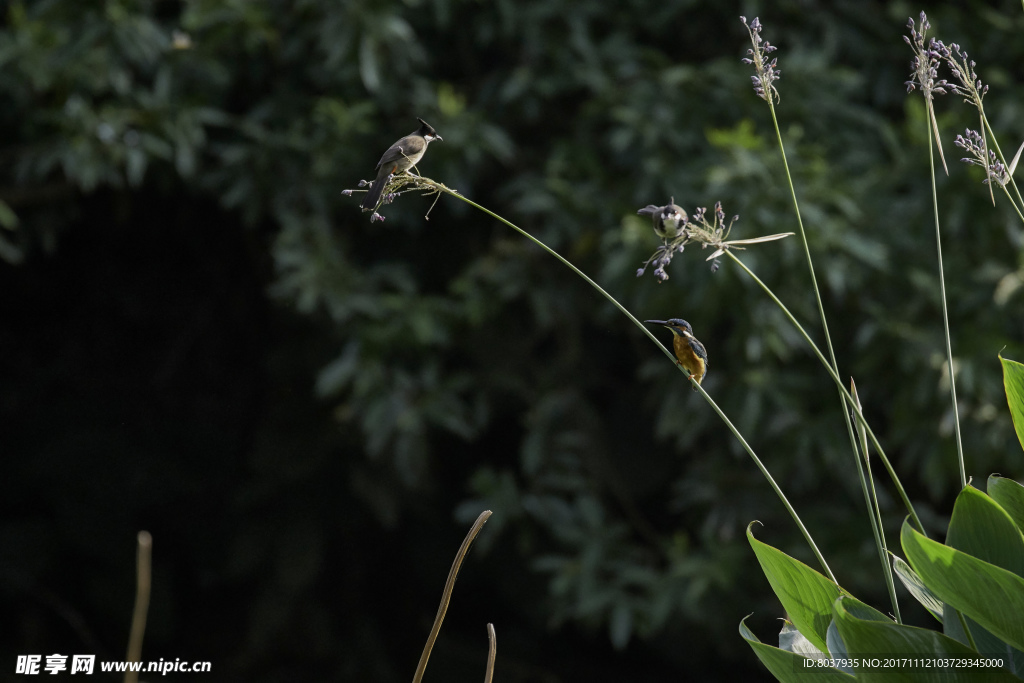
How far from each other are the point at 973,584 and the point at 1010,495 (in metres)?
0.20

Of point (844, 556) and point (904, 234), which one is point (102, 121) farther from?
point (844, 556)

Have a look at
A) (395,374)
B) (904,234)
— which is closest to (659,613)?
(395,374)

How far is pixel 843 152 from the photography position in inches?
125

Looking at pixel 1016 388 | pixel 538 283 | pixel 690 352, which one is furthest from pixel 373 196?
pixel 538 283

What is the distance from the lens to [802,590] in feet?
2.55

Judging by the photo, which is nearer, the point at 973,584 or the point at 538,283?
the point at 973,584

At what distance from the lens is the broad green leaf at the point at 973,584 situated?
663 millimetres

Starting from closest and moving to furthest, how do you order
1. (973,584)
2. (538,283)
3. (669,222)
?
1. (973,584)
2. (669,222)
3. (538,283)

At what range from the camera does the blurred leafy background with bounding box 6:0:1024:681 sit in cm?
285

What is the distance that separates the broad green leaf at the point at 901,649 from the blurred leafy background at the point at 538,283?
2032mm

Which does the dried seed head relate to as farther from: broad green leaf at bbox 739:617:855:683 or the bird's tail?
broad green leaf at bbox 739:617:855:683

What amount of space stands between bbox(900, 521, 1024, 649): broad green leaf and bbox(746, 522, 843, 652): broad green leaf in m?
0.09

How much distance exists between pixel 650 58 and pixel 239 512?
2.54m

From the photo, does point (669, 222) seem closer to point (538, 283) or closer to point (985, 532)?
point (985, 532)
